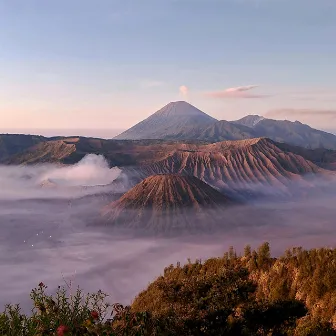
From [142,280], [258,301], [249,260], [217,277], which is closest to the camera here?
[258,301]

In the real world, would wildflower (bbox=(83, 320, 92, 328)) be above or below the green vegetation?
above

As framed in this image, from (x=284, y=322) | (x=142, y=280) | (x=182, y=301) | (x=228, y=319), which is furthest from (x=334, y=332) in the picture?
(x=142, y=280)

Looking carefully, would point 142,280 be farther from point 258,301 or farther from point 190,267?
point 258,301

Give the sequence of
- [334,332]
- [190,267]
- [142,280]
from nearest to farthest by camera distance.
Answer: [334,332] → [190,267] → [142,280]

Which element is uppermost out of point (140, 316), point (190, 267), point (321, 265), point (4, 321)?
point (140, 316)

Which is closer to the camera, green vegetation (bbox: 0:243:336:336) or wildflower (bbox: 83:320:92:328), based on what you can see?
wildflower (bbox: 83:320:92:328)

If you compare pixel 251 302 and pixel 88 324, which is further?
pixel 251 302

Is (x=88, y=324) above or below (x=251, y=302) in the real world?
above

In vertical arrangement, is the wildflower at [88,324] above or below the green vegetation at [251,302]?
above

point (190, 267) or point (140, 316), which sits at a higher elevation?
point (140, 316)

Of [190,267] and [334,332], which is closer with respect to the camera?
[334,332]

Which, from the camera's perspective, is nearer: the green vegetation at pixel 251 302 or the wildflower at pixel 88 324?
the wildflower at pixel 88 324
